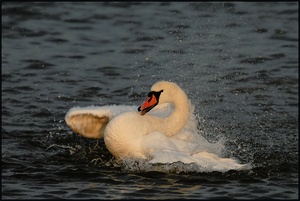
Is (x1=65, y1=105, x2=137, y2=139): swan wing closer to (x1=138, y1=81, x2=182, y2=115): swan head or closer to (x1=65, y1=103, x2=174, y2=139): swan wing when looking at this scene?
(x1=65, y1=103, x2=174, y2=139): swan wing

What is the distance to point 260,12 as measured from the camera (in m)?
20.0

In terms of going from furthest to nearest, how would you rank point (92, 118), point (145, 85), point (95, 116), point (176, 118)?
point (145, 85) < point (92, 118) < point (95, 116) < point (176, 118)

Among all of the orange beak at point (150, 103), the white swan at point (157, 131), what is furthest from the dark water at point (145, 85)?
the orange beak at point (150, 103)

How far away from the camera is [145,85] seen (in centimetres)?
1525

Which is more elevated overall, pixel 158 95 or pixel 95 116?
pixel 158 95

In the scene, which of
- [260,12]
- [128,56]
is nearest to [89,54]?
[128,56]

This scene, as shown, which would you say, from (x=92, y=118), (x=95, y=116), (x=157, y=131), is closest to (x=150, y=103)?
(x=157, y=131)

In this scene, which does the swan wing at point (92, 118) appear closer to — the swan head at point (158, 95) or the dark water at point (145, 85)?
the dark water at point (145, 85)

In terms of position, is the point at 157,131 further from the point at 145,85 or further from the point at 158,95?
the point at 145,85

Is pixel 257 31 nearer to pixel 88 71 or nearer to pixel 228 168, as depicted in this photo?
pixel 88 71

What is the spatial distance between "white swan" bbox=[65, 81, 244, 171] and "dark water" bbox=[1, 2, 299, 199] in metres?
0.21

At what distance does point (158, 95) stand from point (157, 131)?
44 cm

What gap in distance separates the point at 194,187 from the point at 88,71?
596 cm

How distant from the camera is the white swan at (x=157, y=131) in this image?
36.5 ft
